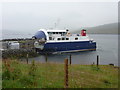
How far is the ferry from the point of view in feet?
128

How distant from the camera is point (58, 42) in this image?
39.3 metres

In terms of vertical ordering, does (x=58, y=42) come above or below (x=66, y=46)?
above

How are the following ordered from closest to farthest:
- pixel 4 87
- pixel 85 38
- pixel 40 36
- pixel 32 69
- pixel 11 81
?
pixel 4 87 → pixel 11 81 → pixel 32 69 → pixel 40 36 → pixel 85 38

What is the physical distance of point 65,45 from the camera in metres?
40.5

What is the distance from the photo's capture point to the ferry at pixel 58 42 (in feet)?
128

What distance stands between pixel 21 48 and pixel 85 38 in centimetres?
1722

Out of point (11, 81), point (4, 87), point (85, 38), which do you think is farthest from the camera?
point (85, 38)

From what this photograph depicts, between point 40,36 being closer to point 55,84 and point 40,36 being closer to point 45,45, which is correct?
point 45,45

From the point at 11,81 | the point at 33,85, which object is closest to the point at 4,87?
the point at 11,81

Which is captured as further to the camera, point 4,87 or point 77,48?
point 77,48

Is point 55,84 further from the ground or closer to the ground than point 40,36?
closer to the ground

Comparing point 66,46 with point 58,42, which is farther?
point 66,46

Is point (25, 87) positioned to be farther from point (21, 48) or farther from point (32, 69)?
point (21, 48)

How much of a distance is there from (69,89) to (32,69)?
7.13ft
